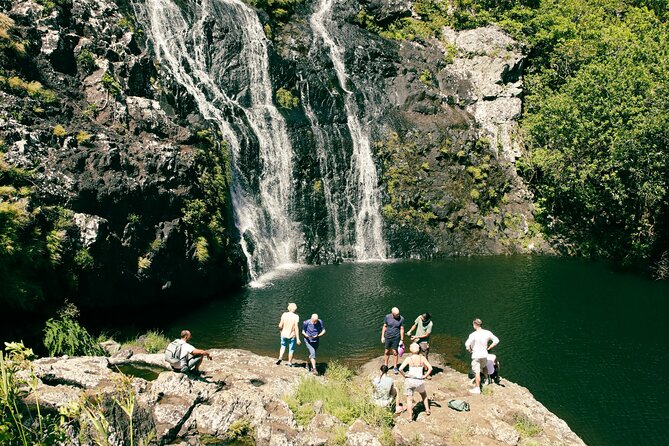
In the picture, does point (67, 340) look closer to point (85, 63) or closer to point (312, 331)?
point (312, 331)

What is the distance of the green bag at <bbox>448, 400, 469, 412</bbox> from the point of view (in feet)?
42.2

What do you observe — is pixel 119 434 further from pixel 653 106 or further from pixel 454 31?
pixel 454 31

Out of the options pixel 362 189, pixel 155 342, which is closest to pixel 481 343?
pixel 155 342

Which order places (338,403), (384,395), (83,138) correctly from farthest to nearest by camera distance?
1. (83,138)
2. (338,403)
3. (384,395)

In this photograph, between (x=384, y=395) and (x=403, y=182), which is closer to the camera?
(x=384, y=395)

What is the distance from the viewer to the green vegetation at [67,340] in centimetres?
1650

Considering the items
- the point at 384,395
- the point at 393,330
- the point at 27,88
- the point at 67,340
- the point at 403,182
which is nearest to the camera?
the point at 384,395

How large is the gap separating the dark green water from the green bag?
179 inches

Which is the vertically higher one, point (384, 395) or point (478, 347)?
point (478, 347)

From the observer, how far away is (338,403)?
43.0 feet

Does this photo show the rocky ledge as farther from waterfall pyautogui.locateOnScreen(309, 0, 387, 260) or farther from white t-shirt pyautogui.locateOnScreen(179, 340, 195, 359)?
waterfall pyautogui.locateOnScreen(309, 0, 387, 260)

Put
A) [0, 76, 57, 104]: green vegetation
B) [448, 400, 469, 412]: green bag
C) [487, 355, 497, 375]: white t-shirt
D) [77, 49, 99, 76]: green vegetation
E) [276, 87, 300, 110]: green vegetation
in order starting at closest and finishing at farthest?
[448, 400, 469, 412]: green bag → [487, 355, 497, 375]: white t-shirt → [0, 76, 57, 104]: green vegetation → [77, 49, 99, 76]: green vegetation → [276, 87, 300, 110]: green vegetation

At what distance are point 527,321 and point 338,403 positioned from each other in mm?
14261

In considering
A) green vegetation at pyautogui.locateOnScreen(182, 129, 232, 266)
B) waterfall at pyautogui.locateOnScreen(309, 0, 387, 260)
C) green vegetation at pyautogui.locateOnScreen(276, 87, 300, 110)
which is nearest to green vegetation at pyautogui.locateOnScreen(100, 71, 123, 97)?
green vegetation at pyautogui.locateOnScreen(182, 129, 232, 266)
